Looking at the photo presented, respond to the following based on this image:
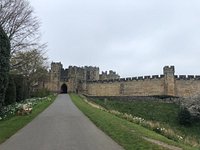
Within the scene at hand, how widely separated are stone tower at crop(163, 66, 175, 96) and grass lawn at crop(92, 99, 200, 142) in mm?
10094

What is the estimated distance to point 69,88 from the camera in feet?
281

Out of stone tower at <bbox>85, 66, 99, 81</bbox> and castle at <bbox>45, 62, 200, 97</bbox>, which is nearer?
castle at <bbox>45, 62, 200, 97</bbox>

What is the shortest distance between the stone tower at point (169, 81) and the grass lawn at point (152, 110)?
10094mm

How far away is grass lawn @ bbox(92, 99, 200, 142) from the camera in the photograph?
44747mm

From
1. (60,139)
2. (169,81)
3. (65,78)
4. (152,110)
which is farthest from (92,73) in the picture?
(60,139)

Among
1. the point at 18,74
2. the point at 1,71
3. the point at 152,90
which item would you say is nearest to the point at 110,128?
the point at 1,71

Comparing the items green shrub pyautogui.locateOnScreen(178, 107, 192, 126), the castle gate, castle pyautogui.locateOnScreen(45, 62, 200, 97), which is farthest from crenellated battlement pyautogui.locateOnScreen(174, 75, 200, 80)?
the castle gate

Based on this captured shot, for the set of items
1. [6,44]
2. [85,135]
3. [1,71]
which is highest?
[6,44]

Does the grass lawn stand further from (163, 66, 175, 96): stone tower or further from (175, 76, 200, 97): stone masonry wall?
(175, 76, 200, 97): stone masonry wall

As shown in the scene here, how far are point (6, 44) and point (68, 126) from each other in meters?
7.77

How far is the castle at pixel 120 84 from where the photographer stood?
6644 cm

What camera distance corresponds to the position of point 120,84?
240 feet

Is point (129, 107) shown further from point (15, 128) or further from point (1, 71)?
point (15, 128)

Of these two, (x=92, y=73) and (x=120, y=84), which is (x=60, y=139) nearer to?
(x=120, y=84)
